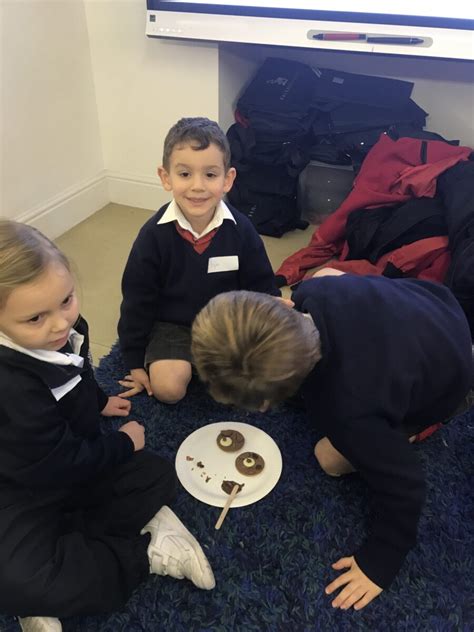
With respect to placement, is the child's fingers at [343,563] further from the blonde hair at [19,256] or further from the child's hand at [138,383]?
the blonde hair at [19,256]

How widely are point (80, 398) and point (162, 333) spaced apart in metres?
0.42

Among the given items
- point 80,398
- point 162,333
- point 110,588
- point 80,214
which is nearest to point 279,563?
point 110,588

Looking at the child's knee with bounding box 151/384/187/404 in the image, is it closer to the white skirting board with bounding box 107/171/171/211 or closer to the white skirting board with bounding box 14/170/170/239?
the white skirting board with bounding box 14/170/170/239

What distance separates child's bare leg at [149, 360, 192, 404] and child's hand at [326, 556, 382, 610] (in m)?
0.55

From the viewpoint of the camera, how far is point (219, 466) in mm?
1144

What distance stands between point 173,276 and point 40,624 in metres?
0.76

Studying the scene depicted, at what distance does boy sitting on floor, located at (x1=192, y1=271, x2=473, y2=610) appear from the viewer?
754mm

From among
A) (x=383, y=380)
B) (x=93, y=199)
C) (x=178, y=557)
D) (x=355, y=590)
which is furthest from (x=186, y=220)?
(x=93, y=199)

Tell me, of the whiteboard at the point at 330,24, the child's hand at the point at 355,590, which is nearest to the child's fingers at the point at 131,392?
the child's hand at the point at 355,590

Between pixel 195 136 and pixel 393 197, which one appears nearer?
pixel 195 136

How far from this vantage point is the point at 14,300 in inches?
29.9

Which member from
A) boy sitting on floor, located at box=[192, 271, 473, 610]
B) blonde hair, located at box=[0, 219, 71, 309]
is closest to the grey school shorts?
boy sitting on floor, located at box=[192, 271, 473, 610]

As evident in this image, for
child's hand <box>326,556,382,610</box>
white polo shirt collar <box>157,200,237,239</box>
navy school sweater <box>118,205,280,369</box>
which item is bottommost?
child's hand <box>326,556,382,610</box>

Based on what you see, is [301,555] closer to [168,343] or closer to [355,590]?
[355,590]
